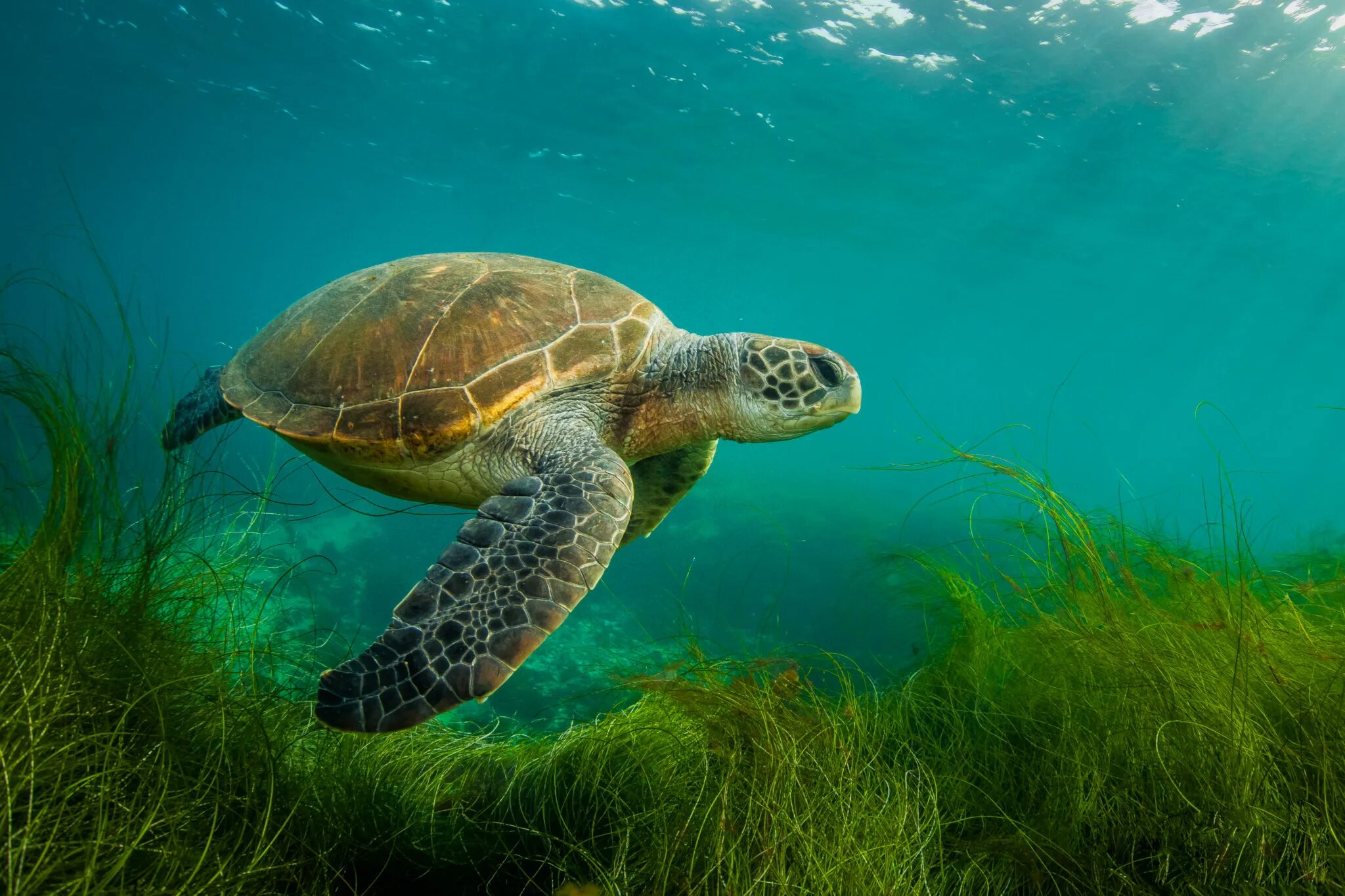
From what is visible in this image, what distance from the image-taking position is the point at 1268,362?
164 feet

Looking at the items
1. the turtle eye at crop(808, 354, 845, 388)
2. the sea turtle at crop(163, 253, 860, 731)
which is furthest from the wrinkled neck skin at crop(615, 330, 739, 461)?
the turtle eye at crop(808, 354, 845, 388)

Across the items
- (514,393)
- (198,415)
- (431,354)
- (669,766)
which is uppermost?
(431,354)

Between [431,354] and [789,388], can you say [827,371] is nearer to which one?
[789,388]

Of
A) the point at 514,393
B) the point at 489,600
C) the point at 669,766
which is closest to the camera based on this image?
the point at 489,600

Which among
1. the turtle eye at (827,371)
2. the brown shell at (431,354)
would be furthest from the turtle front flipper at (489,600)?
the turtle eye at (827,371)

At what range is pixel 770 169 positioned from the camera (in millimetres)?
24875

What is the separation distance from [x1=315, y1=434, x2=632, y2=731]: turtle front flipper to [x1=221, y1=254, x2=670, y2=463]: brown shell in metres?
0.66

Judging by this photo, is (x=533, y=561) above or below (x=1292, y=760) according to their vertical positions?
above

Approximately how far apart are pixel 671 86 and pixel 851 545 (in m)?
16.2

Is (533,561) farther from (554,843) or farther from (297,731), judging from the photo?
(297,731)

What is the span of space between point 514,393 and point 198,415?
9.56 feet

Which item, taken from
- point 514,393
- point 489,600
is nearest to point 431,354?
point 514,393

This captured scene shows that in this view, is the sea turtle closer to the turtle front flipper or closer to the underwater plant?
the turtle front flipper

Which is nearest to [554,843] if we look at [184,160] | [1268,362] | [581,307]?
[581,307]
